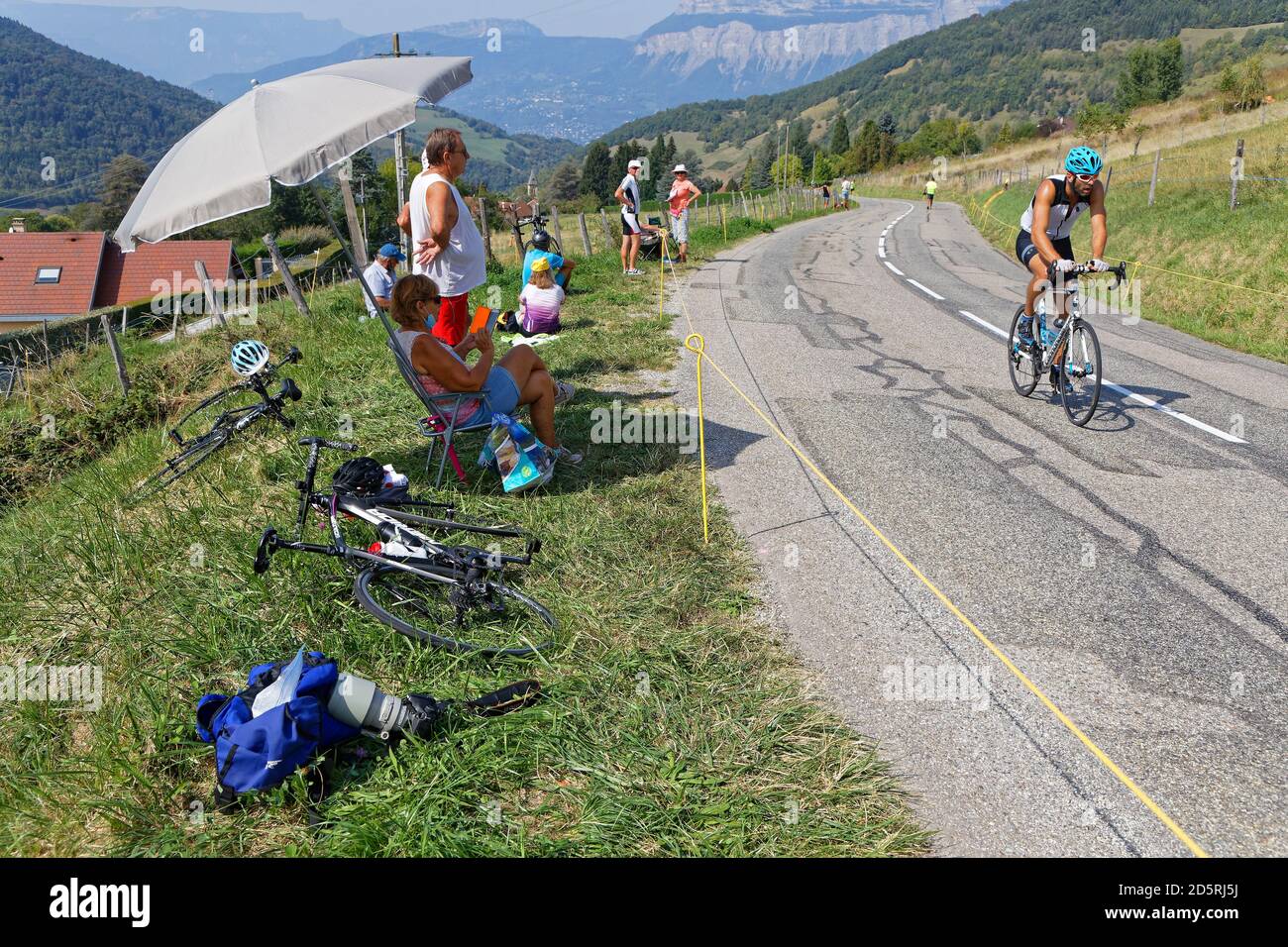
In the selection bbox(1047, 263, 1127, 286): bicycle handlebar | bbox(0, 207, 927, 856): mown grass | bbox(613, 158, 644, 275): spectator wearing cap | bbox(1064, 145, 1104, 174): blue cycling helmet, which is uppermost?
bbox(613, 158, 644, 275): spectator wearing cap

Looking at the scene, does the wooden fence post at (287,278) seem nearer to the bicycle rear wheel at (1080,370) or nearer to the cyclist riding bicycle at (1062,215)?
the cyclist riding bicycle at (1062,215)

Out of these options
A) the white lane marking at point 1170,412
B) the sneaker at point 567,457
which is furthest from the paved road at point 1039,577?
the sneaker at point 567,457

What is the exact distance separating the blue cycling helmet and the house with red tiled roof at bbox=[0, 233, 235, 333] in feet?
208

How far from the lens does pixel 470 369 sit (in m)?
5.28

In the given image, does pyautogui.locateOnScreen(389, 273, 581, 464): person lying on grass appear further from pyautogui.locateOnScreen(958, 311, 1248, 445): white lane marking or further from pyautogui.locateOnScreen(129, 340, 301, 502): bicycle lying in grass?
pyautogui.locateOnScreen(958, 311, 1248, 445): white lane marking

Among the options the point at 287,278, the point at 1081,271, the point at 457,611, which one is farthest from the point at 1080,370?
the point at 287,278

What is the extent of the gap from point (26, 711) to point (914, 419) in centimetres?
661

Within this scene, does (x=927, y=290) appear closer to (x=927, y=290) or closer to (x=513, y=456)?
(x=927, y=290)

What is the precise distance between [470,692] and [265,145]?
10.8 ft

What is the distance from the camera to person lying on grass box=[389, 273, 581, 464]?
5094mm

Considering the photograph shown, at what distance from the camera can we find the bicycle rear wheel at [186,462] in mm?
6242

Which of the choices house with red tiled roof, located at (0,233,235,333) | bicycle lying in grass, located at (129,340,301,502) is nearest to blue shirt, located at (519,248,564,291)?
bicycle lying in grass, located at (129,340,301,502)
